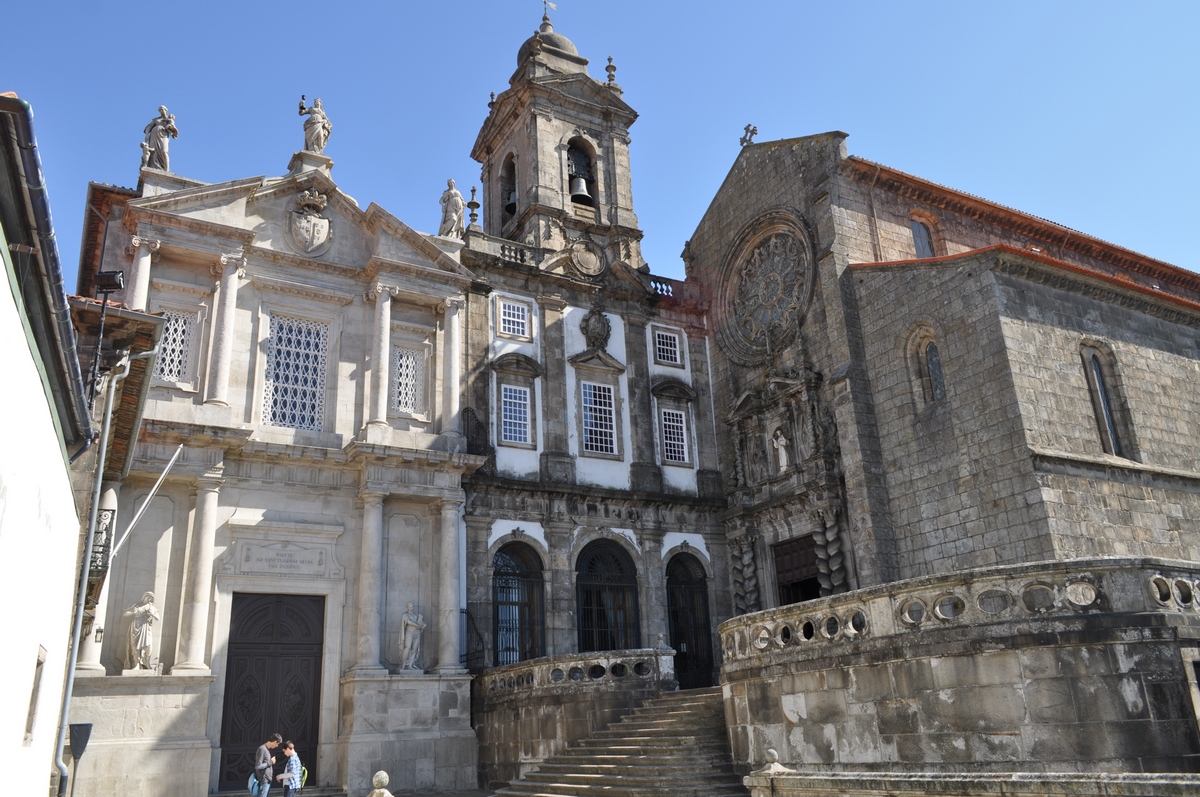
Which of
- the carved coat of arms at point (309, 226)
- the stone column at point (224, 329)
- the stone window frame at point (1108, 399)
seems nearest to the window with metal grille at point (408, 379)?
the carved coat of arms at point (309, 226)

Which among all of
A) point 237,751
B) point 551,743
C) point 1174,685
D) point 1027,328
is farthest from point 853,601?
point 237,751

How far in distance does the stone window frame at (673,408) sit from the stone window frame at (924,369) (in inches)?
279

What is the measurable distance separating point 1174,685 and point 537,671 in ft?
37.9

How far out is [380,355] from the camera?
2148cm

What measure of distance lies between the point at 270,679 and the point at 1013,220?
21.2 metres

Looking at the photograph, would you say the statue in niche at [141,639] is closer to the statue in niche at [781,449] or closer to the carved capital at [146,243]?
the carved capital at [146,243]

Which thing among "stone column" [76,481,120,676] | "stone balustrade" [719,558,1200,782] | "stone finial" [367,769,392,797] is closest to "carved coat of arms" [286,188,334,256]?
"stone column" [76,481,120,676]

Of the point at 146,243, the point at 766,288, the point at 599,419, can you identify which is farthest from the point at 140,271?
the point at 766,288

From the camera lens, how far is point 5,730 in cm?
760

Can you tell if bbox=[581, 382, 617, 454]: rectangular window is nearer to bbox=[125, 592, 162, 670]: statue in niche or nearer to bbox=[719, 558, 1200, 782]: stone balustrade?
bbox=[125, 592, 162, 670]: statue in niche

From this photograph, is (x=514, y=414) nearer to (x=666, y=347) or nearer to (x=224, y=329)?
(x=666, y=347)

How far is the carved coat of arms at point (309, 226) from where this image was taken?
71.8ft

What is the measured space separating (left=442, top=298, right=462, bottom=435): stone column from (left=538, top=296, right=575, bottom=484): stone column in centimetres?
241

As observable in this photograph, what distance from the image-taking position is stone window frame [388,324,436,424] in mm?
21703
